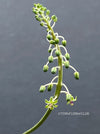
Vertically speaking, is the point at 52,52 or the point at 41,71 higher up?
the point at 41,71

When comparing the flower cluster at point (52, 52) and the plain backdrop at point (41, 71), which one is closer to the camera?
the flower cluster at point (52, 52)

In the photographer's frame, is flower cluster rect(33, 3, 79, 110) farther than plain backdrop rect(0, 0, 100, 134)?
No

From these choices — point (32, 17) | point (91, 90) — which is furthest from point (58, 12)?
point (91, 90)

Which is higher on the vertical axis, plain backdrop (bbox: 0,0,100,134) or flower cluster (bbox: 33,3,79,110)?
plain backdrop (bbox: 0,0,100,134)

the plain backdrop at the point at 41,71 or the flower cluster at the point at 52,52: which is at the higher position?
the plain backdrop at the point at 41,71

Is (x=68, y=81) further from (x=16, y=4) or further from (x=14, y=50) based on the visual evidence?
(x=16, y=4)

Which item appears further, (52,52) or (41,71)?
(41,71)

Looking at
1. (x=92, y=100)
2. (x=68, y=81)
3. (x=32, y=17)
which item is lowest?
(x=92, y=100)

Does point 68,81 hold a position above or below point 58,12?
below
